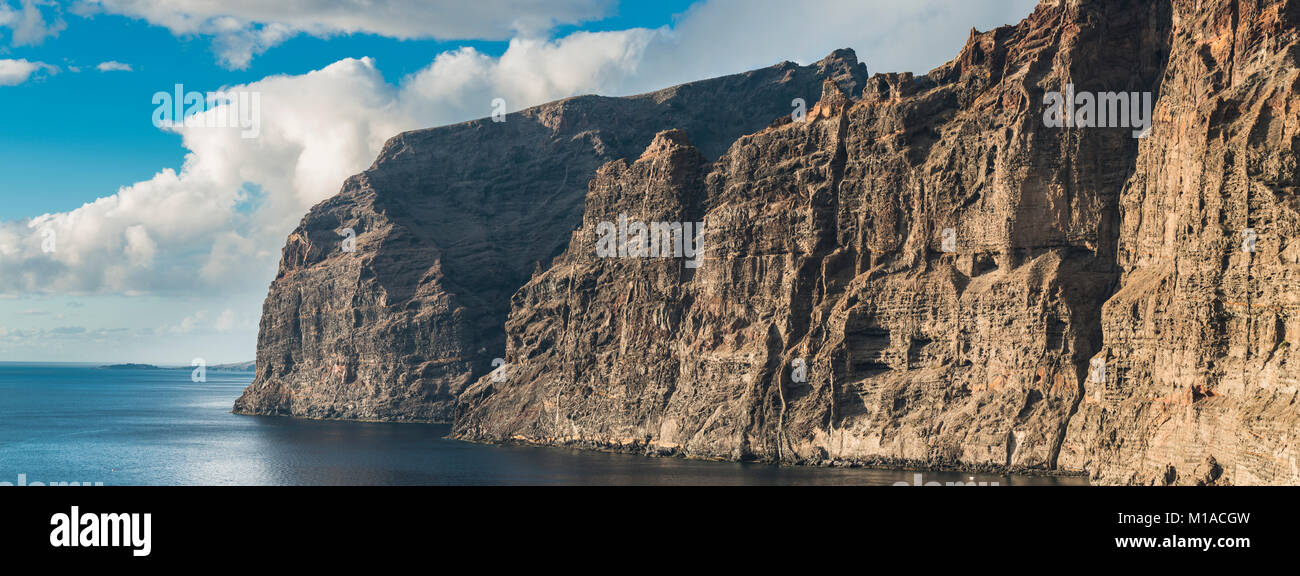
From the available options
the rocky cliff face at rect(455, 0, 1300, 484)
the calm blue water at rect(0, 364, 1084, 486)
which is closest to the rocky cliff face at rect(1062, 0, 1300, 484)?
the rocky cliff face at rect(455, 0, 1300, 484)

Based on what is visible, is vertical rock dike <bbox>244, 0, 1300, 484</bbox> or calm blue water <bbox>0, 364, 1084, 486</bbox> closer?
vertical rock dike <bbox>244, 0, 1300, 484</bbox>

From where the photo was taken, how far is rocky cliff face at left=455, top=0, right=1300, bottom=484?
86.6m

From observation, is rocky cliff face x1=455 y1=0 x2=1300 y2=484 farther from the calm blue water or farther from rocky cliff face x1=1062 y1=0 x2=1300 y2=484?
the calm blue water

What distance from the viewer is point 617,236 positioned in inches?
6713

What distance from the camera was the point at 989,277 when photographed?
11975cm

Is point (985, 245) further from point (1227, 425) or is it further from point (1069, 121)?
point (1227, 425)

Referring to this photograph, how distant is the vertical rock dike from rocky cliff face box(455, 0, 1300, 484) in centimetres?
25

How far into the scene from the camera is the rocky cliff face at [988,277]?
8662 centimetres

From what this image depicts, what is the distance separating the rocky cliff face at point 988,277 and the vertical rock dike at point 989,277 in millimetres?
247

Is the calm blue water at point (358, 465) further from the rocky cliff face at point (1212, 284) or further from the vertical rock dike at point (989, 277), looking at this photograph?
the rocky cliff face at point (1212, 284)

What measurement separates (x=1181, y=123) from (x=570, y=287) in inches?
3798

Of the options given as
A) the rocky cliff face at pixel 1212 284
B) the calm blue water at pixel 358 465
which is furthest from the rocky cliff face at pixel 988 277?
the calm blue water at pixel 358 465

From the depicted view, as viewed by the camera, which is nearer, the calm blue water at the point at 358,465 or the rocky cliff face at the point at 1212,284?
the rocky cliff face at the point at 1212,284
